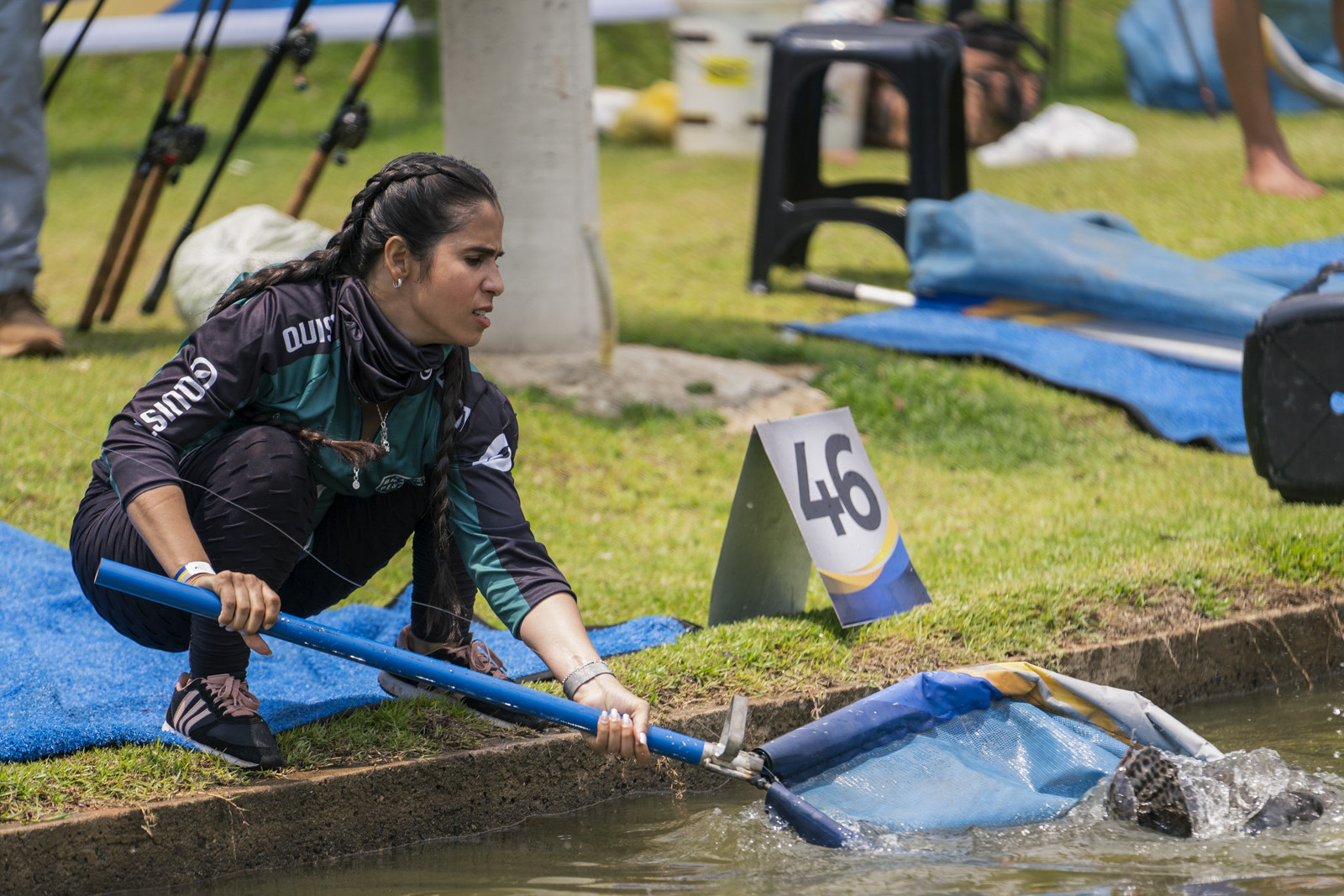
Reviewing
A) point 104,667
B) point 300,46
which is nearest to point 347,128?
point 300,46

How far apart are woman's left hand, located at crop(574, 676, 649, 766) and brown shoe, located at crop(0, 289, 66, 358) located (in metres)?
3.77

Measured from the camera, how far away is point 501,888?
8.52ft

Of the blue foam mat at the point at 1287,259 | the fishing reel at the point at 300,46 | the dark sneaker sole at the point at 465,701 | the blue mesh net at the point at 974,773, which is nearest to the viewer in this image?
the blue mesh net at the point at 974,773

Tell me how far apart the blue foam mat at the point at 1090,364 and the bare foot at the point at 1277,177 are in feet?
9.73

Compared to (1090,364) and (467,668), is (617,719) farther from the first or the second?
(1090,364)

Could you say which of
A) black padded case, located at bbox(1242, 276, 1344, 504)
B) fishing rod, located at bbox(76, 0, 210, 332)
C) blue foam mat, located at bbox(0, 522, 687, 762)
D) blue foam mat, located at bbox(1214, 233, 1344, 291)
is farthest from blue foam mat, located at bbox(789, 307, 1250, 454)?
fishing rod, located at bbox(76, 0, 210, 332)

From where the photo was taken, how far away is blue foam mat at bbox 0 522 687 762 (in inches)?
110

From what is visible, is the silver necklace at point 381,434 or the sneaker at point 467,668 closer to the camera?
the silver necklace at point 381,434

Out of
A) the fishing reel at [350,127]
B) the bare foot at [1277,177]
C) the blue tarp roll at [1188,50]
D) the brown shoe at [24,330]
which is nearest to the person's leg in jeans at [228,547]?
the brown shoe at [24,330]

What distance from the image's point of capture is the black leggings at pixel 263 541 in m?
2.63

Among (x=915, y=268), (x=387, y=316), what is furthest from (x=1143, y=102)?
(x=387, y=316)

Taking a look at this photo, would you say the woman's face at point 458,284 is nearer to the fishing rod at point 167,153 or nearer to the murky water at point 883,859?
the murky water at point 883,859

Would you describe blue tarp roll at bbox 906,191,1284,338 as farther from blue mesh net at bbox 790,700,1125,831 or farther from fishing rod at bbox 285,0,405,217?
blue mesh net at bbox 790,700,1125,831

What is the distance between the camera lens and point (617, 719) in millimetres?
2445
